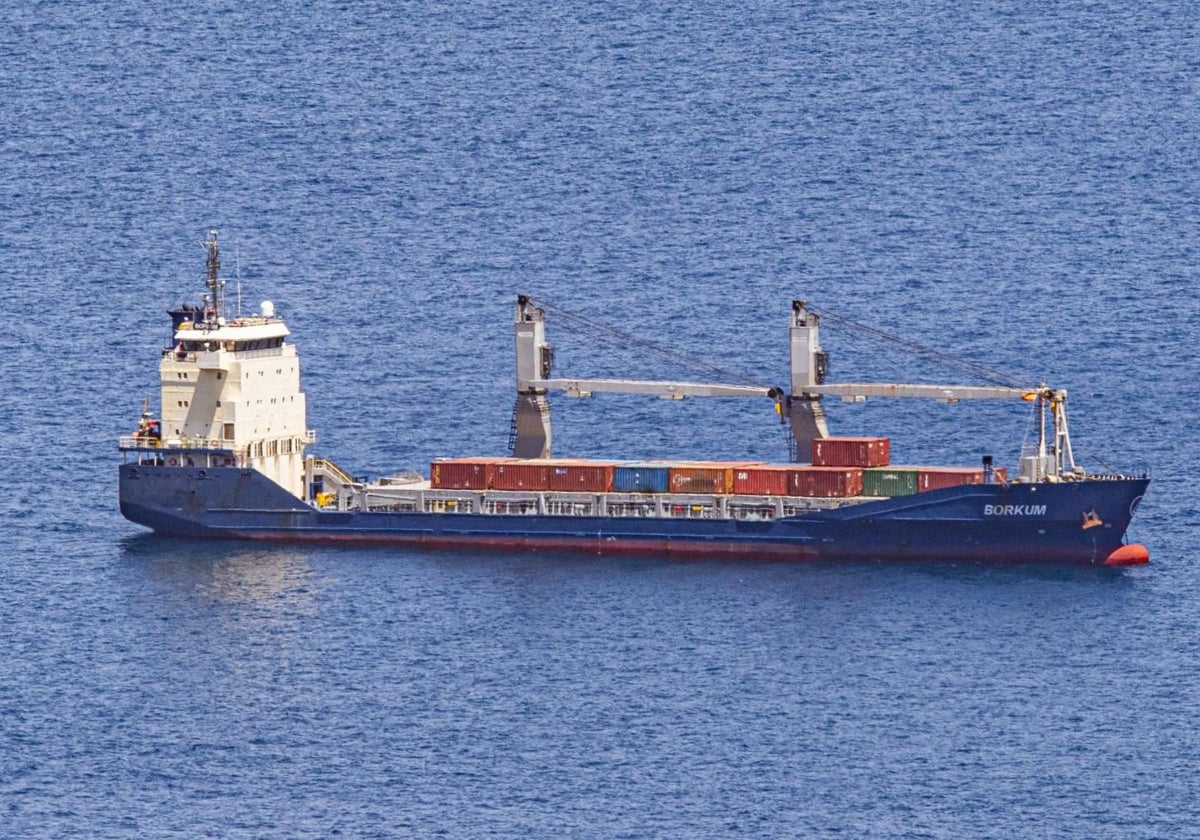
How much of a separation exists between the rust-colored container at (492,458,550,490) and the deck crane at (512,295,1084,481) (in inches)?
124

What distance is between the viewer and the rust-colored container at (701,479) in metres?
138

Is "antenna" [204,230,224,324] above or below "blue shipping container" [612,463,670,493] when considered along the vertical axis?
above

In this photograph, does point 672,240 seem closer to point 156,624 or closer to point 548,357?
point 548,357

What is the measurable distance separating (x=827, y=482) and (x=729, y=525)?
423 centimetres

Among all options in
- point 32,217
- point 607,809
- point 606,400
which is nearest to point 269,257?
point 32,217

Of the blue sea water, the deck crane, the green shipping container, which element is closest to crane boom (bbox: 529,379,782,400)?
the deck crane

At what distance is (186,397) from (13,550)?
9.90 metres

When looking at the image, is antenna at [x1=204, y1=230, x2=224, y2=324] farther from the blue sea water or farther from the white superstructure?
the blue sea water

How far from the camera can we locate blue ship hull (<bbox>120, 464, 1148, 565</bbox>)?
13188cm

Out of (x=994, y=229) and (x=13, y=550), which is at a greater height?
(x=994, y=229)

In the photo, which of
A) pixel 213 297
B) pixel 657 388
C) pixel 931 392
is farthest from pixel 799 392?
pixel 213 297

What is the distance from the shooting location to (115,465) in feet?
509

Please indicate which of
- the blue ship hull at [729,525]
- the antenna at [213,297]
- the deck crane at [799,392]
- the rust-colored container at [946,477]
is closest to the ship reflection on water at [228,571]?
the blue ship hull at [729,525]

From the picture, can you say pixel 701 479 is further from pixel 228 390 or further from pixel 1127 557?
pixel 228 390
